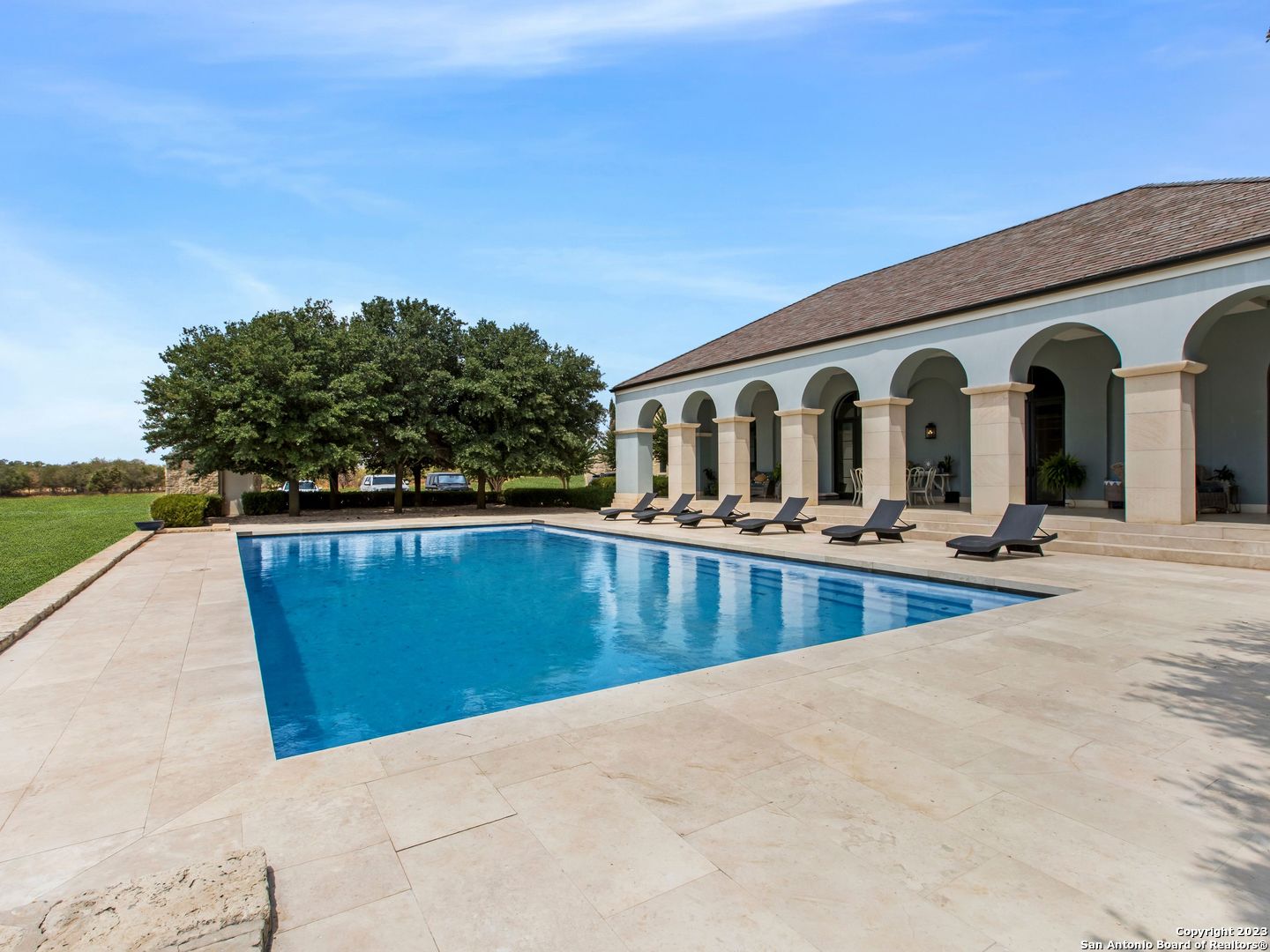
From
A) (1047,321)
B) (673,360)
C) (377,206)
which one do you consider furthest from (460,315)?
(1047,321)

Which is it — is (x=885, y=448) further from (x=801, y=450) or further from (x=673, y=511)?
(x=673, y=511)

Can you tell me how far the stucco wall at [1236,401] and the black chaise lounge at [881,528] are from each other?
6.01 metres

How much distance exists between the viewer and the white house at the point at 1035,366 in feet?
34.6

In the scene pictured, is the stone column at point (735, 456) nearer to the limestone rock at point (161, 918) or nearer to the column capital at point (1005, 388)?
the column capital at point (1005, 388)

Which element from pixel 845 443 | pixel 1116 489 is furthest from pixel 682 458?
pixel 1116 489

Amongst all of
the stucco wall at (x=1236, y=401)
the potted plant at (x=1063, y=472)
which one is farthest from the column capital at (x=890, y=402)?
the stucco wall at (x=1236, y=401)

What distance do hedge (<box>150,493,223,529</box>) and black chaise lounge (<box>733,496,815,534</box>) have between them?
1555 centimetres

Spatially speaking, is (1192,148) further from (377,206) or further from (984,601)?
(377,206)

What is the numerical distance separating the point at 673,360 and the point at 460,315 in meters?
8.69

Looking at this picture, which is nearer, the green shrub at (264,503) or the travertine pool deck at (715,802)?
the travertine pool deck at (715,802)

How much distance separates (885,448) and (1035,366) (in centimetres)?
444

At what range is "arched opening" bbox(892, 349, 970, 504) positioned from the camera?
58.1 feet

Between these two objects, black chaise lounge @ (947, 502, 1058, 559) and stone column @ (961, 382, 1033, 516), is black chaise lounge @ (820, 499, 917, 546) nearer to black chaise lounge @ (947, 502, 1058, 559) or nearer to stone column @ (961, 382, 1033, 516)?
stone column @ (961, 382, 1033, 516)

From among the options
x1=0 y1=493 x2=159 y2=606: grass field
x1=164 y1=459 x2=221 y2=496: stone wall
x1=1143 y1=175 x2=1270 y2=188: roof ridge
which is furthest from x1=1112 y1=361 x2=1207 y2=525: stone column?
x1=164 y1=459 x2=221 y2=496: stone wall
